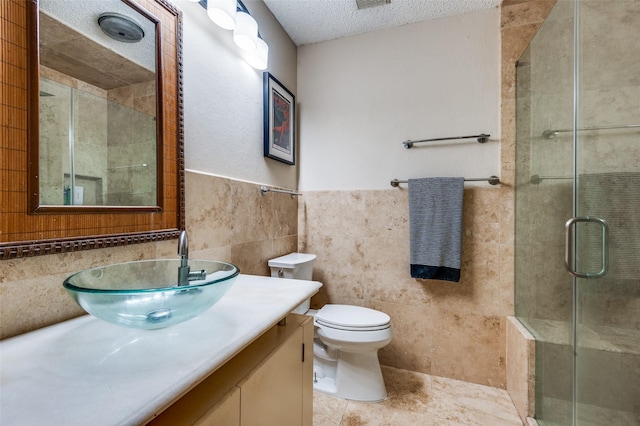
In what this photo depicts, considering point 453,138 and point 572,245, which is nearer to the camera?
point 572,245

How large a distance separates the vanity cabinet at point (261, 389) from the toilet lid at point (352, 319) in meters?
0.52

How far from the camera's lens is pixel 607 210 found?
124cm

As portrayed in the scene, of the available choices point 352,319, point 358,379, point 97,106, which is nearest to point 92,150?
point 97,106

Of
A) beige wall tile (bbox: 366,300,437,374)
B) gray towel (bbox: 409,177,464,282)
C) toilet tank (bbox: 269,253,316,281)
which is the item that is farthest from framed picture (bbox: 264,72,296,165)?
beige wall tile (bbox: 366,300,437,374)

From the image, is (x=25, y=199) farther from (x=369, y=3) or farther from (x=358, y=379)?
(x=369, y=3)

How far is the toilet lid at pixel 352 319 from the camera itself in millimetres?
1545

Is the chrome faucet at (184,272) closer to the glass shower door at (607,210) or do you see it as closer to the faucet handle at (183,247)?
the faucet handle at (183,247)

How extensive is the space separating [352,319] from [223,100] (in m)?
1.37

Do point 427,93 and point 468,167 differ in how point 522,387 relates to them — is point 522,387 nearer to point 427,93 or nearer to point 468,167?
point 468,167

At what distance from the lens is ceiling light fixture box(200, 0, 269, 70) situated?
3.89ft

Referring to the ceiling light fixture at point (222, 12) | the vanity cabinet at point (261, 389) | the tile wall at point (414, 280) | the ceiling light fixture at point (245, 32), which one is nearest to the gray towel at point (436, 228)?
the tile wall at point (414, 280)

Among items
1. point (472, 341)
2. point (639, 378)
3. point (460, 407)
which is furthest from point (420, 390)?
point (639, 378)

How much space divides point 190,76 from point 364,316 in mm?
1522

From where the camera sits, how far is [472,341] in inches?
70.1
